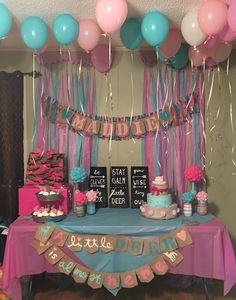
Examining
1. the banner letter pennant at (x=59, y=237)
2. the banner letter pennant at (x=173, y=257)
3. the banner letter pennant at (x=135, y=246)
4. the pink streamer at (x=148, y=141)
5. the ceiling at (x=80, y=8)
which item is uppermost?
the ceiling at (x=80, y=8)

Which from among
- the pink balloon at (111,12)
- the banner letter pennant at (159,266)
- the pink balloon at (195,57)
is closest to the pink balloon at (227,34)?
the pink balloon at (195,57)

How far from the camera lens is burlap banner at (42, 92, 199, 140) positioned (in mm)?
3047

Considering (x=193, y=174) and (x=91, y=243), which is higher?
(x=193, y=174)

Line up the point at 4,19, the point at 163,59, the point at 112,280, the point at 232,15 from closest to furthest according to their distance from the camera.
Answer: the point at 232,15 < the point at 4,19 < the point at 112,280 < the point at 163,59

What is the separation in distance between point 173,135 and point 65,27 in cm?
131

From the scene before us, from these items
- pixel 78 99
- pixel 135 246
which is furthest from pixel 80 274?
pixel 78 99

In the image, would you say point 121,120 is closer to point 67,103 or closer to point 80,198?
point 67,103

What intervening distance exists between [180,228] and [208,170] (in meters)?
0.79

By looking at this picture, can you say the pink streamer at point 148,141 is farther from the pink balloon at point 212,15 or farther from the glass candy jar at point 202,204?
the pink balloon at point 212,15

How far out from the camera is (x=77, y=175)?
287 centimetres

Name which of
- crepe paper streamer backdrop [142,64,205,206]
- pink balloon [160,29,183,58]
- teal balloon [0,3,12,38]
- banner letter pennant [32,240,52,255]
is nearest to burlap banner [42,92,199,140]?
crepe paper streamer backdrop [142,64,205,206]

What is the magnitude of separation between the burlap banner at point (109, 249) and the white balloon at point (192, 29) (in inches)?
51.1

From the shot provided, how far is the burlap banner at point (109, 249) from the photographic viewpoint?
2.52 meters

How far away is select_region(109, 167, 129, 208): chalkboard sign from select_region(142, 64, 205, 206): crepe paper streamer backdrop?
0.77ft
